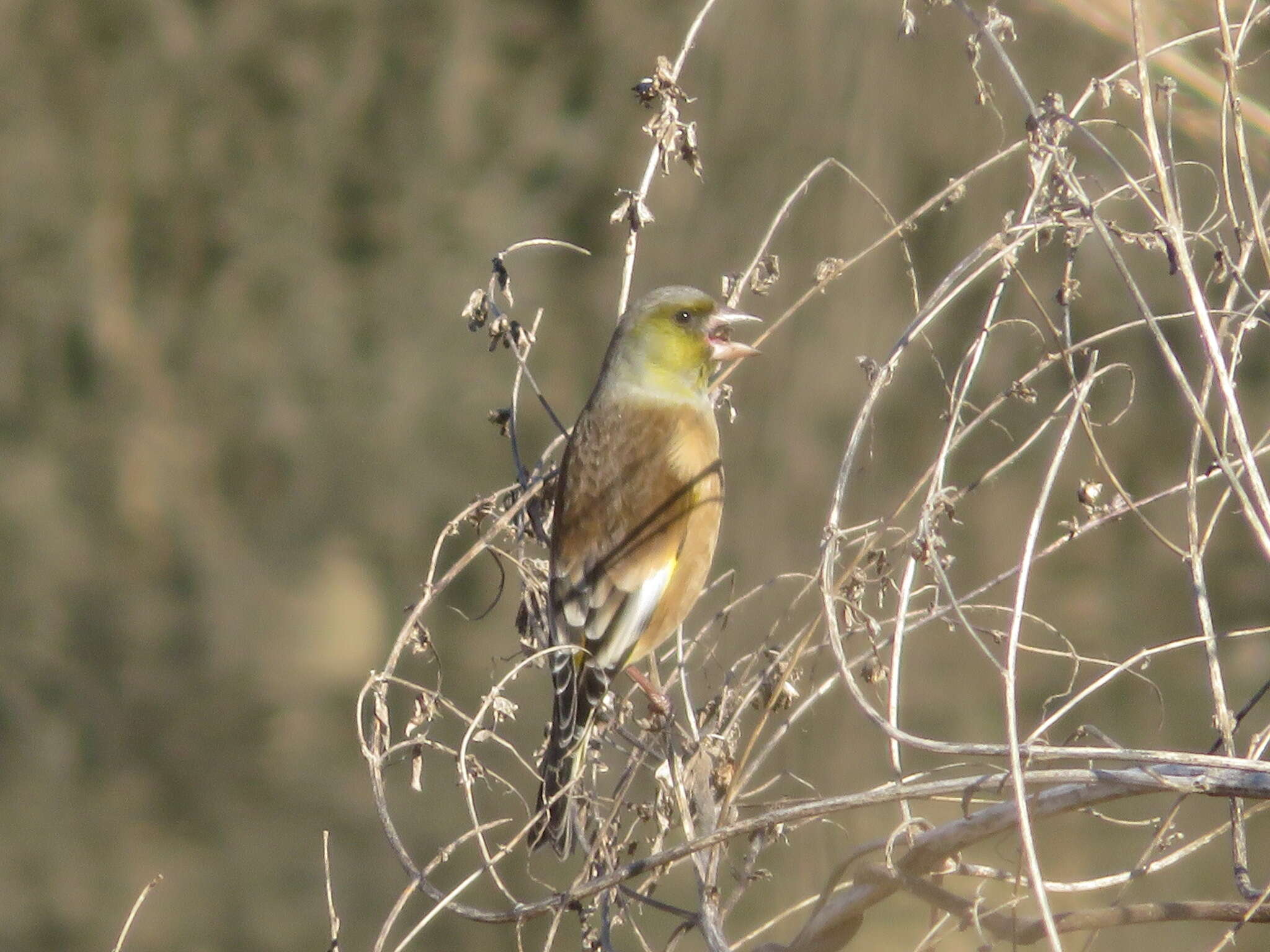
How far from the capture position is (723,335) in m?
4.22

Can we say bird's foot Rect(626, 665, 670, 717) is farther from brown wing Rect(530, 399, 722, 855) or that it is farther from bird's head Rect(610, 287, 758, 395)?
bird's head Rect(610, 287, 758, 395)

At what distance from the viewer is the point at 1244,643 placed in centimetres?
519

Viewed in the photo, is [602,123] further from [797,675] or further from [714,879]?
[714,879]

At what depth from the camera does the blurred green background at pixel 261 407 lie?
6457 mm

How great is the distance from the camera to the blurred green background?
6457 millimetres

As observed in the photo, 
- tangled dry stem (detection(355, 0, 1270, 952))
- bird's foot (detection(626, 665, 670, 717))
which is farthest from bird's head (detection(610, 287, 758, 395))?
bird's foot (detection(626, 665, 670, 717))

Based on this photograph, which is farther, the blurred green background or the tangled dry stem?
the blurred green background

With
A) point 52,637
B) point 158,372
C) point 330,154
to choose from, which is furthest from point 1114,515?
point 52,637

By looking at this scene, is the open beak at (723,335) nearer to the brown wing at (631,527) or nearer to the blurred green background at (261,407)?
the brown wing at (631,527)

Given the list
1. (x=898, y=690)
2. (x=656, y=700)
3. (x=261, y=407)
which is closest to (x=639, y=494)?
(x=656, y=700)

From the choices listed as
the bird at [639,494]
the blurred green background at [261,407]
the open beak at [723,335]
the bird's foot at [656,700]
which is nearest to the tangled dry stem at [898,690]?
the bird's foot at [656,700]

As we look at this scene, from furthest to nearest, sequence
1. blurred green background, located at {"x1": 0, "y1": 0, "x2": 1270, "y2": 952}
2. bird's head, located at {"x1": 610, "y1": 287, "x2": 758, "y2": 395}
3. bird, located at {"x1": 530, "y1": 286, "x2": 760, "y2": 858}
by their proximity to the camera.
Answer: blurred green background, located at {"x1": 0, "y1": 0, "x2": 1270, "y2": 952}, bird's head, located at {"x1": 610, "y1": 287, "x2": 758, "y2": 395}, bird, located at {"x1": 530, "y1": 286, "x2": 760, "y2": 858}

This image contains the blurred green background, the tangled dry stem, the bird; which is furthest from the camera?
the blurred green background

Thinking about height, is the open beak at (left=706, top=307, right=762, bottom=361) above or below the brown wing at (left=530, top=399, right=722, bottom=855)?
above
